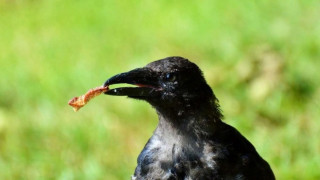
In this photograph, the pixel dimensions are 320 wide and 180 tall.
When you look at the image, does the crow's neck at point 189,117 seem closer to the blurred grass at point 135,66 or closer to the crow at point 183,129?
the crow at point 183,129

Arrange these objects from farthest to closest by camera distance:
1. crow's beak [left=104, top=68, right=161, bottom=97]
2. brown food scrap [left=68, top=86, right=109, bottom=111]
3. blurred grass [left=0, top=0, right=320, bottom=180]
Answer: blurred grass [left=0, top=0, right=320, bottom=180]
brown food scrap [left=68, top=86, right=109, bottom=111]
crow's beak [left=104, top=68, right=161, bottom=97]

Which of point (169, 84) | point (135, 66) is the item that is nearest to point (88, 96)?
point (169, 84)

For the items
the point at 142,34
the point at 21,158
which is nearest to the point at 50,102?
the point at 21,158

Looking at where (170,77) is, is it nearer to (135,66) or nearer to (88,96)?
(88,96)

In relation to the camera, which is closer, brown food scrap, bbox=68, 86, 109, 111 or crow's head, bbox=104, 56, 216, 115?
crow's head, bbox=104, 56, 216, 115

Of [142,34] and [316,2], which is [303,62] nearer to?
[316,2]

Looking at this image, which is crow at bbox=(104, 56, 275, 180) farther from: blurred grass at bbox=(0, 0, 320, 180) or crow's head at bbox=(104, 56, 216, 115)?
blurred grass at bbox=(0, 0, 320, 180)

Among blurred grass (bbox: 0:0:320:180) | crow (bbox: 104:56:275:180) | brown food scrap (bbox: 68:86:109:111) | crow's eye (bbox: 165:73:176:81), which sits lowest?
crow (bbox: 104:56:275:180)

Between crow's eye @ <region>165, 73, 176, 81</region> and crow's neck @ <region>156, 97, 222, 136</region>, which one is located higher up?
crow's eye @ <region>165, 73, 176, 81</region>

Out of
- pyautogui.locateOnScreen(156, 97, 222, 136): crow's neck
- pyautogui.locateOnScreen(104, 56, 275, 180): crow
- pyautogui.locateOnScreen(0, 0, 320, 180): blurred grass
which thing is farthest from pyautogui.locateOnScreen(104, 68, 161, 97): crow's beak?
pyautogui.locateOnScreen(0, 0, 320, 180): blurred grass

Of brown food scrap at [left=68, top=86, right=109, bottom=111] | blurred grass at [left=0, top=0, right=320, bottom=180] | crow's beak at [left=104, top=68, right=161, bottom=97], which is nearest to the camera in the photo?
crow's beak at [left=104, top=68, right=161, bottom=97]
